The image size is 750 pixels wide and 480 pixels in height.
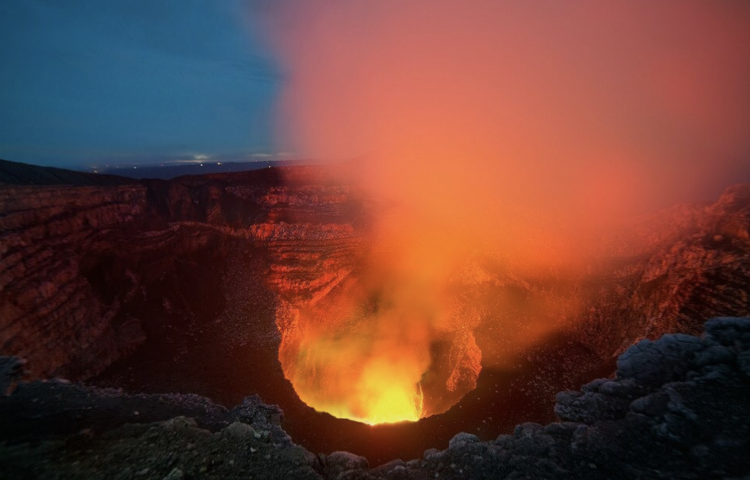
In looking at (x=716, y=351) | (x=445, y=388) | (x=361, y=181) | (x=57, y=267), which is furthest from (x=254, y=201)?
(x=716, y=351)

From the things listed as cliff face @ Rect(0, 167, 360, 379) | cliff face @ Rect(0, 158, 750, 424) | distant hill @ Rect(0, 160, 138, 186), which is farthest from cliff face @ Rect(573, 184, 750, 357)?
distant hill @ Rect(0, 160, 138, 186)

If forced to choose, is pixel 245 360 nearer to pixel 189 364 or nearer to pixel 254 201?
pixel 189 364

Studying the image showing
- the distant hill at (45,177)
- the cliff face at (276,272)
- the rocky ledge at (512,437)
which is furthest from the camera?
the distant hill at (45,177)

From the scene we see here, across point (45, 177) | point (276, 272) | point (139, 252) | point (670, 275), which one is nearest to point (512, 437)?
point (670, 275)

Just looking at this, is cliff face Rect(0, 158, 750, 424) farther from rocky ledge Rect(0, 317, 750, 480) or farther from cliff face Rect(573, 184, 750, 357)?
rocky ledge Rect(0, 317, 750, 480)

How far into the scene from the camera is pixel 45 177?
21.4 m

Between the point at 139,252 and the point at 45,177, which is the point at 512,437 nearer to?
the point at 139,252

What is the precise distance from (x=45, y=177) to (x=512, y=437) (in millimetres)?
32371

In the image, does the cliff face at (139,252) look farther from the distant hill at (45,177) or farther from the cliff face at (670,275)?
the cliff face at (670,275)

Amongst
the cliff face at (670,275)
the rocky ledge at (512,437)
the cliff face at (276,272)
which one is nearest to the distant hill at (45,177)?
the cliff face at (276,272)

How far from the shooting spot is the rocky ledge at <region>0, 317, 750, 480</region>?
5.26 m

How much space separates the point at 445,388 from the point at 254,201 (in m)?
21.6

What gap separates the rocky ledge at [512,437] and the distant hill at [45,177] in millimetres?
19237

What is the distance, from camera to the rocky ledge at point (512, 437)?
526cm
